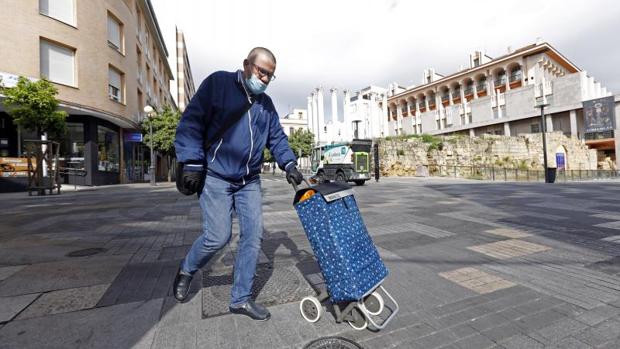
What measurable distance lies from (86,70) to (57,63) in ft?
4.17

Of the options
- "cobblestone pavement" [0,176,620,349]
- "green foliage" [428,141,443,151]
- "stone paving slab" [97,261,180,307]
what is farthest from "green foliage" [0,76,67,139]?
"green foliage" [428,141,443,151]

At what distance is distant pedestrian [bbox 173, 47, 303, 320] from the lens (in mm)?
2137

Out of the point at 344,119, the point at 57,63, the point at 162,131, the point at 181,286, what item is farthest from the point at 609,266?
the point at 344,119

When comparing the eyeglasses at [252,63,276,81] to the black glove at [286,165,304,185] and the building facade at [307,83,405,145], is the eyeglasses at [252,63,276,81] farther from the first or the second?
the building facade at [307,83,405,145]

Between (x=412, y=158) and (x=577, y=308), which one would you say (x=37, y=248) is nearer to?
(x=577, y=308)

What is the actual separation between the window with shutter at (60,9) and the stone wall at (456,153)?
26.0 metres

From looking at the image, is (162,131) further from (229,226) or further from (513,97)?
(513,97)

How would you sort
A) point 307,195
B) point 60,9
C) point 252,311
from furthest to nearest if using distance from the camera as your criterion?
point 60,9 → point 252,311 → point 307,195

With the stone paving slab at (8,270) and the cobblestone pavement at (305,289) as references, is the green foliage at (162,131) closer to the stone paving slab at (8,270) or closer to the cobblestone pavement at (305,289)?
the cobblestone pavement at (305,289)

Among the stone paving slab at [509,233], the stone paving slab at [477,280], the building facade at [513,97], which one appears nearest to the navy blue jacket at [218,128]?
the stone paving slab at [477,280]

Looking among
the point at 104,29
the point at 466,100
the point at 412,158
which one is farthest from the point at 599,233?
the point at 466,100

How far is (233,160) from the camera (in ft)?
7.16

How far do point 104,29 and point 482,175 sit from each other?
31.0 meters

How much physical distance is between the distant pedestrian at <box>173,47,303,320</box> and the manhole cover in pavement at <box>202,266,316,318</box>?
267 millimetres
